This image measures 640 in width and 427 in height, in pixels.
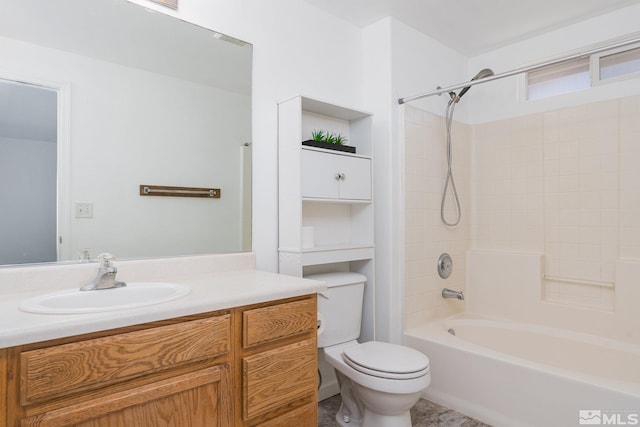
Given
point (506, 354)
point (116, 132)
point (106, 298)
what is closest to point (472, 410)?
point (506, 354)

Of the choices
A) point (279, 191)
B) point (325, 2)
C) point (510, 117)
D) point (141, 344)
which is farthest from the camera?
point (510, 117)

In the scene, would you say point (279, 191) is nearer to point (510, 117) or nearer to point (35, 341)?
point (35, 341)

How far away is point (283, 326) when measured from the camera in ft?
4.68

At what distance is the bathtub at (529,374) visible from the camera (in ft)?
5.62

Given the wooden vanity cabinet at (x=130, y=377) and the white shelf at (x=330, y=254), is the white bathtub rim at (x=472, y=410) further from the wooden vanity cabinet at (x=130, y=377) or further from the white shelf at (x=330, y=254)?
the wooden vanity cabinet at (x=130, y=377)

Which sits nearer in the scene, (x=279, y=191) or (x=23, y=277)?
(x=23, y=277)

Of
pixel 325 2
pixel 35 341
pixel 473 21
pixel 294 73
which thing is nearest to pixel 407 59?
pixel 473 21

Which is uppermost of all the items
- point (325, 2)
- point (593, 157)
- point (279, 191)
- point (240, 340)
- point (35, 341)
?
→ point (325, 2)

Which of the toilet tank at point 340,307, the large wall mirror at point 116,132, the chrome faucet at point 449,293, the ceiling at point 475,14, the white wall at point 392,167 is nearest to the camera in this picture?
the large wall mirror at point 116,132

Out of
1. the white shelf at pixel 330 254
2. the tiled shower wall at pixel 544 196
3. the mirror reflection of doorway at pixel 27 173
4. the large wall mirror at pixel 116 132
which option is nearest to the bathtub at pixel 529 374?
the tiled shower wall at pixel 544 196

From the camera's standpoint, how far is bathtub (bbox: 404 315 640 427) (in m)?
1.71

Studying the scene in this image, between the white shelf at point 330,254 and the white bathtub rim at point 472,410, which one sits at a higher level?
the white shelf at point 330,254

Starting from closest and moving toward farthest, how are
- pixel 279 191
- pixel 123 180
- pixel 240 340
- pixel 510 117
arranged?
pixel 240 340 → pixel 123 180 → pixel 279 191 → pixel 510 117

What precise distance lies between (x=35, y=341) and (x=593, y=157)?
303 centimetres
